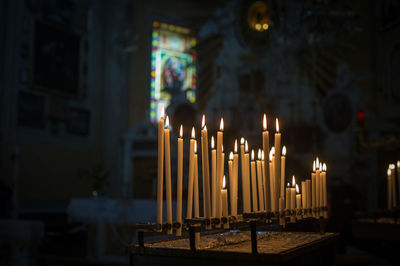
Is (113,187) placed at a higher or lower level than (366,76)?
lower

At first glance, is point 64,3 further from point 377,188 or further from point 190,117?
point 377,188

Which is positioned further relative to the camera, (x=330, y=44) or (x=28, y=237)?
(x=330, y=44)

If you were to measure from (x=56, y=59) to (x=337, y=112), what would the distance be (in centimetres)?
680

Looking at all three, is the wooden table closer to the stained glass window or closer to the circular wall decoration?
the circular wall decoration

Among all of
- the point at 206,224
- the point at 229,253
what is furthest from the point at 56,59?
the point at 229,253

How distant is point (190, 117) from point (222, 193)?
7.21 m

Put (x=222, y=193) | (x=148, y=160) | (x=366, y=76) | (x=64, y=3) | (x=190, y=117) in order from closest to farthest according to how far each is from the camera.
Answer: (x=222, y=193) < (x=190, y=117) < (x=366, y=76) < (x=148, y=160) < (x=64, y=3)

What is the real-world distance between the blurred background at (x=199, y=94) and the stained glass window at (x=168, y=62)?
0.86m

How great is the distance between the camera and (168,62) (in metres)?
14.1

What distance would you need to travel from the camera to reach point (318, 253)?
6.47ft

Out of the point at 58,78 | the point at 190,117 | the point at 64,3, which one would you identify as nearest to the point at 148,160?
the point at 190,117

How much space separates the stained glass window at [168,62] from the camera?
1367 centimetres

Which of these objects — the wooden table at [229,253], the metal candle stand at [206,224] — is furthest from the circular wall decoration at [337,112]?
the metal candle stand at [206,224]

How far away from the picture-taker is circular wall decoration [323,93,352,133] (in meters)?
9.48
